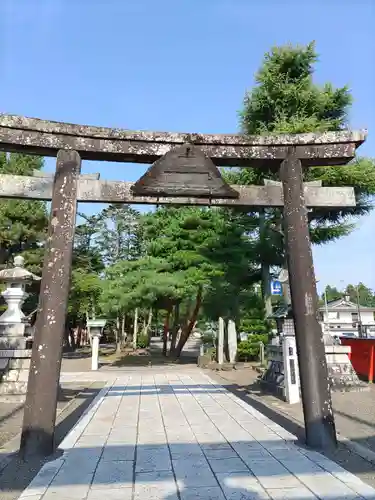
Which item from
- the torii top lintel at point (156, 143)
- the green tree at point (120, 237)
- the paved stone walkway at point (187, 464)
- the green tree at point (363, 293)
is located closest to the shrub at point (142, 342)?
the green tree at point (120, 237)

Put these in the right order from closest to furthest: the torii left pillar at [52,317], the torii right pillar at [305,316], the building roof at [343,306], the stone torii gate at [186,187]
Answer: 1. the torii left pillar at [52,317]
2. the torii right pillar at [305,316]
3. the stone torii gate at [186,187]
4. the building roof at [343,306]

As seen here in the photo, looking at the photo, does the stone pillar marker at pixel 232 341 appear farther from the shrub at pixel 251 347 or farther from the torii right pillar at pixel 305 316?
the torii right pillar at pixel 305 316

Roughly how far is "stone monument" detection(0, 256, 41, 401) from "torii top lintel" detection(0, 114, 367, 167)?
21.3 ft

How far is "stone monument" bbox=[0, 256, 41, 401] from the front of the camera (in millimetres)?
9859

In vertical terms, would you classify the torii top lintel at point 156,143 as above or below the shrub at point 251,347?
above

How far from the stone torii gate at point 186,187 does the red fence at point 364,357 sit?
27.0 ft

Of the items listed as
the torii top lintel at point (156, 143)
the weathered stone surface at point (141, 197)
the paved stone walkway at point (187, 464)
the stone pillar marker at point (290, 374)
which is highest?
the torii top lintel at point (156, 143)

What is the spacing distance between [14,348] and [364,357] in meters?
10.9

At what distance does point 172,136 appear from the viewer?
5898 mm

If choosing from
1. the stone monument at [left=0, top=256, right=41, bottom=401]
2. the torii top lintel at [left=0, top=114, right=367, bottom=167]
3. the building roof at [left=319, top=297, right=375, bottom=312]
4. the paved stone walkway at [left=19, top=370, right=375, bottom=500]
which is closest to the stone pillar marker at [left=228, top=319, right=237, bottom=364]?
the stone monument at [left=0, top=256, right=41, bottom=401]

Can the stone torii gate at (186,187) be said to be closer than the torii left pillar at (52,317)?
No

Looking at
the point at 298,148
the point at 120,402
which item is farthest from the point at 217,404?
the point at 298,148

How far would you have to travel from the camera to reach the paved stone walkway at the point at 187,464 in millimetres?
3646

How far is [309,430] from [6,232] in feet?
82.9
